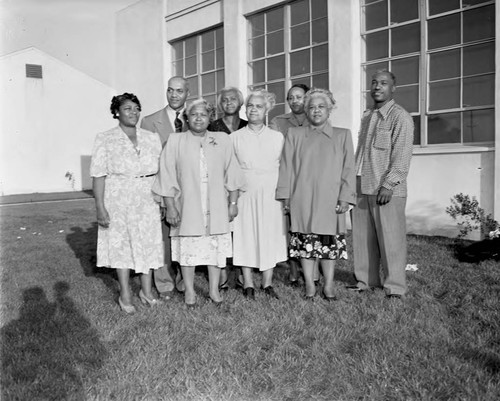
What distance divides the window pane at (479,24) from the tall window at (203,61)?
19.5 ft

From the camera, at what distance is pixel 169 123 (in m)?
5.20

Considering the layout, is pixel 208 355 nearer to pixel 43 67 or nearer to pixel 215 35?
pixel 215 35

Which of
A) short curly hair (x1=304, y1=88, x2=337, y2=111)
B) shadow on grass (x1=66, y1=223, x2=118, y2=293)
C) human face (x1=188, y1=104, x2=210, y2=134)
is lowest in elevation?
shadow on grass (x1=66, y1=223, x2=118, y2=293)

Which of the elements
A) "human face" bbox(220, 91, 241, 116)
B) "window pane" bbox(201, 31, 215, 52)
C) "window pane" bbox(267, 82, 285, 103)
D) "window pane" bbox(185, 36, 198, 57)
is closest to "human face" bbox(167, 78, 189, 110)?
"human face" bbox(220, 91, 241, 116)

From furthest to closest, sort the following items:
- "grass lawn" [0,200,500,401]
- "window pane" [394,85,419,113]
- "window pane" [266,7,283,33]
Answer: "window pane" [266,7,283,33], "window pane" [394,85,419,113], "grass lawn" [0,200,500,401]

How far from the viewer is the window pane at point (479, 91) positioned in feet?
25.7

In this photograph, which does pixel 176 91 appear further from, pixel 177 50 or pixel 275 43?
pixel 177 50

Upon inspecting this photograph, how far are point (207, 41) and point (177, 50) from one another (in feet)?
4.53

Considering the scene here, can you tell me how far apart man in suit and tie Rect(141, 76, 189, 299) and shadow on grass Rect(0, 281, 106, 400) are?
92 cm

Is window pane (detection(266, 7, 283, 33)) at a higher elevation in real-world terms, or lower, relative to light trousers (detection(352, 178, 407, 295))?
higher

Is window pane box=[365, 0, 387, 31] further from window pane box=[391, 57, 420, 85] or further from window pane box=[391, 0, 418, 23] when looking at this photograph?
window pane box=[391, 57, 420, 85]

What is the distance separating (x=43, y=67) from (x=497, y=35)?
23.1 meters

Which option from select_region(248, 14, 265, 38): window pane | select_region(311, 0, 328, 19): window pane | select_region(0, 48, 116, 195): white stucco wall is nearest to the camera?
select_region(311, 0, 328, 19): window pane

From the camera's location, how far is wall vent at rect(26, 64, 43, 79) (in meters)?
24.7
